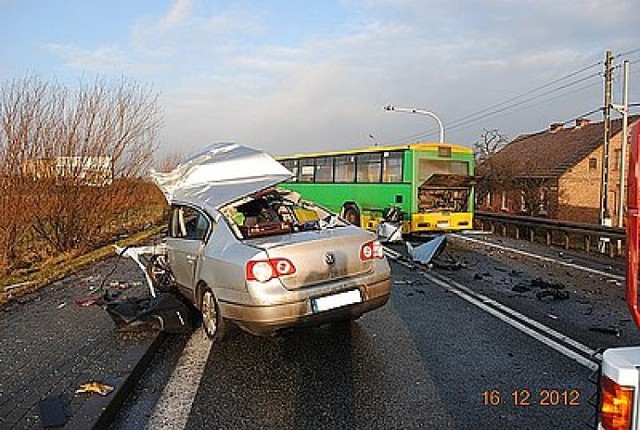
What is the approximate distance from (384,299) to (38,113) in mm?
10333

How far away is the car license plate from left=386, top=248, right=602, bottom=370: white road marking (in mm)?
2152

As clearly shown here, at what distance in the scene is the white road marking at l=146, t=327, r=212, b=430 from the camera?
4680 mm

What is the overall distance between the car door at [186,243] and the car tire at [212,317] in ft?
1.11

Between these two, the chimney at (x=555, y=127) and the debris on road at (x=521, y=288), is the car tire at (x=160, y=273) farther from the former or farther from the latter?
the chimney at (x=555, y=127)

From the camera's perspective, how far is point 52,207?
48.8ft

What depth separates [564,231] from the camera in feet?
64.3

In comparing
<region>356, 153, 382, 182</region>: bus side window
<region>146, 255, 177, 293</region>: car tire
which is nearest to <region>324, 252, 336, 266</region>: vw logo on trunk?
<region>146, 255, 177, 293</region>: car tire

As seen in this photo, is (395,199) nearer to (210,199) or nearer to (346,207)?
(346,207)

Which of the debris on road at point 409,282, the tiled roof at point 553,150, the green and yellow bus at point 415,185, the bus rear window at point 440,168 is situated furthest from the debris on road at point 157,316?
the tiled roof at point 553,150

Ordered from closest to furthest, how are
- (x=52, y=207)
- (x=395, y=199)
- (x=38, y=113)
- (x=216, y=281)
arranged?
(x=216, y=281) < (x=38, y=113) < (x=52, y=207) < (x=395, y=199)

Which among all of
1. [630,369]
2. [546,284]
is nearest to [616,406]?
[630,369]

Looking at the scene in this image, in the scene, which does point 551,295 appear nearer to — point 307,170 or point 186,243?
point 186,243

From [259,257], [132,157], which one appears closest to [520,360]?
[259,257]

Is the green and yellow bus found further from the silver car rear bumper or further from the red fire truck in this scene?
the red fire truck
